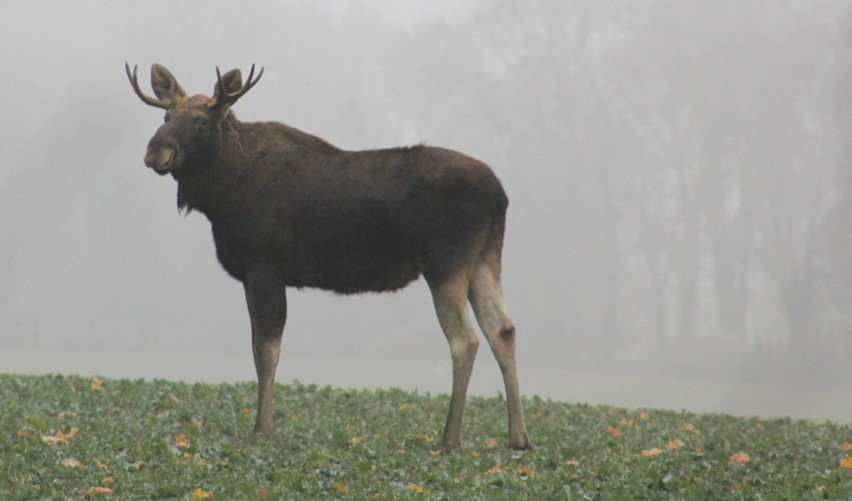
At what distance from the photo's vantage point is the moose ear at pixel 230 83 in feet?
35.6

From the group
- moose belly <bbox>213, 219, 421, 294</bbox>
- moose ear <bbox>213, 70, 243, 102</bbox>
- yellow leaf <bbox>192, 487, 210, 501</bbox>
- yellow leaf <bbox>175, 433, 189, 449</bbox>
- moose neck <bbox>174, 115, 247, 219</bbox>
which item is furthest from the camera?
moose neck <bbox>174, 115, 247, 219</bbox>

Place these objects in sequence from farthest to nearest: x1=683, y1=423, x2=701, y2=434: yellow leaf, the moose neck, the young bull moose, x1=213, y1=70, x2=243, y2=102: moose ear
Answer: x1=683, y1=423, x2=701, y2=434: yellow leaf
the moose neck
x1=213, y1=70, x2=243, y2=102: moose ear
the young bull moose

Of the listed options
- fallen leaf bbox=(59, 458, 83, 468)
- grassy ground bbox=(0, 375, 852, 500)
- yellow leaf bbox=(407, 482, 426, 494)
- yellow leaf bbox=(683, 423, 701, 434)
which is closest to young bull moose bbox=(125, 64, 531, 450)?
grassy ground bbox=(0, 375, 852, 500)

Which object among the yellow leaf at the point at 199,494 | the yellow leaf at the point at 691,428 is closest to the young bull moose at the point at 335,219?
the yellow leaf at the point at 199,494

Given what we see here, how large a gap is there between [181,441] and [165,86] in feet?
11.0

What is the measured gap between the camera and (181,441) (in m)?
10.4

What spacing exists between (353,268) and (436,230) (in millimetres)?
936

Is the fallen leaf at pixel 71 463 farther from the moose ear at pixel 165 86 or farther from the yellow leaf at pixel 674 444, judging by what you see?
the yellow leaf at pixel 674 444

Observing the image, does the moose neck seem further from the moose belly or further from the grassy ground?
the grassy ground

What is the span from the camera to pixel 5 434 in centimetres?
1008

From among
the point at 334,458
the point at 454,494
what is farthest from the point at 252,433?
the point at 454,494

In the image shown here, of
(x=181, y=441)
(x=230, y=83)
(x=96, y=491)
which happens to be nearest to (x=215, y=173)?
(x=230, y=83)

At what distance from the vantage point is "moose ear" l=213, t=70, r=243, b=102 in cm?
1085

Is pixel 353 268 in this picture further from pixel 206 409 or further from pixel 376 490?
pixel 206 409
